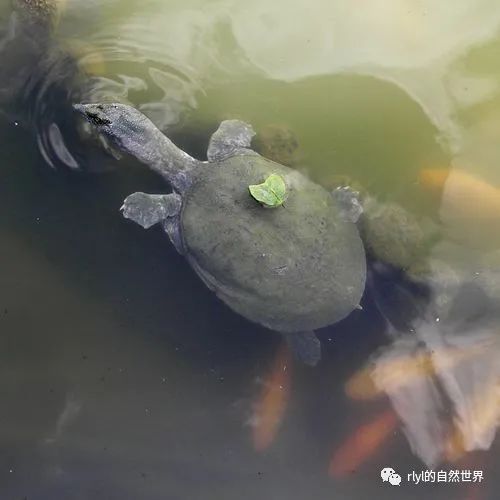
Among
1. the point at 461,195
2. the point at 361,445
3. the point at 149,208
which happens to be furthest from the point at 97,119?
the point at 361,445

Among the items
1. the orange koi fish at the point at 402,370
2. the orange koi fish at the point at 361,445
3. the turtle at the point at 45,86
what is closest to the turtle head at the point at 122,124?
the turtle at the point at 45,86

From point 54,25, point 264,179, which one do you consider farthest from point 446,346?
point 54,25

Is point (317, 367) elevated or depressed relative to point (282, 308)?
depressed

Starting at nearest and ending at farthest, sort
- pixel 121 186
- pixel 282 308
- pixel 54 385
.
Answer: pixel 282 308 → pixel 54 385 → pixel 121 186

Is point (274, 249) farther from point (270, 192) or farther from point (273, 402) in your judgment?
point (273, 402)

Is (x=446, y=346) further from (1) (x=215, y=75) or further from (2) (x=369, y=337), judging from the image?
(1) (x=215, y=75)

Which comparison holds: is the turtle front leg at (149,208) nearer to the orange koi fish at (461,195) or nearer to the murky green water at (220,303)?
the murky green water at (220,303)
